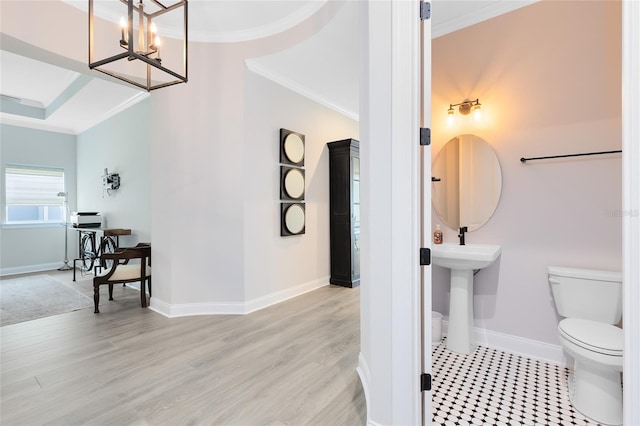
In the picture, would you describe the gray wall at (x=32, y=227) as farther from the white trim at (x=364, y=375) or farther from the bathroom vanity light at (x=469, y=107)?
the bathroom vanity light at (x=469, y=107)

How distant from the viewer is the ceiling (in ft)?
8.60

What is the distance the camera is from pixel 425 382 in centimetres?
143

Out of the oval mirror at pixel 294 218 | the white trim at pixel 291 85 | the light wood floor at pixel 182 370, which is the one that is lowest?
the light wood floor at pixel 182 370

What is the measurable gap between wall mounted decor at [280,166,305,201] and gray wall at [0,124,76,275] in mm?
5207

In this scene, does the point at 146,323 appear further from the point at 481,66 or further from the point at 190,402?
the point at 481,66

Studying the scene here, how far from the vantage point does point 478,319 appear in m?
2.58

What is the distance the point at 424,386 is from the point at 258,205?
2.57 metres

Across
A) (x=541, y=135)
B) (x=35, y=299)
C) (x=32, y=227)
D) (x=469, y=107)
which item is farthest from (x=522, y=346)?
(x=32, y=227)

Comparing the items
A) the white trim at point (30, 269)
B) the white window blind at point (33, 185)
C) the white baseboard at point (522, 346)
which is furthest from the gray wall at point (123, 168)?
the white baseboard at point (522, 346)

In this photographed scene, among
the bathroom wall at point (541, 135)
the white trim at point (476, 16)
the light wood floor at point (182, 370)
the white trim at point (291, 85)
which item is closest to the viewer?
the light wood floor at point (182, 370)

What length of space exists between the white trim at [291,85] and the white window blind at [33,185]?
531cm

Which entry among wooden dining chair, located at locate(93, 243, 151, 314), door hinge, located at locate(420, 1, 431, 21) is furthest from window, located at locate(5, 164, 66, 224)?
door hinge, located at locate(420, 1, 431, 21)

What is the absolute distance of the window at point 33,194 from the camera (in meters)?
5.48

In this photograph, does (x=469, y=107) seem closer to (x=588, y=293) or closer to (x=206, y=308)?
(x=588, y=293)
